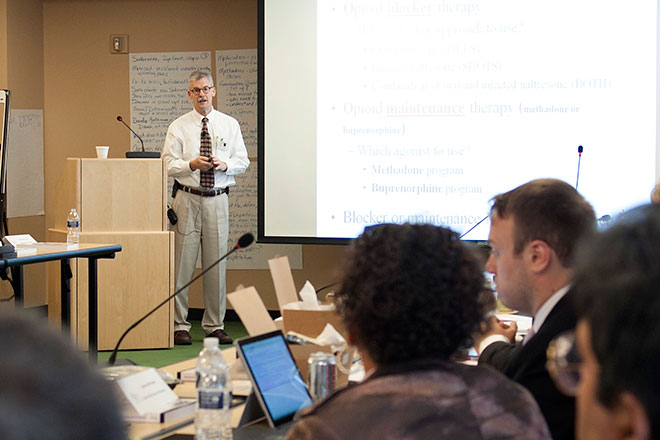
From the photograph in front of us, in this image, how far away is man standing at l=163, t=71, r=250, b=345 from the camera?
5.97m

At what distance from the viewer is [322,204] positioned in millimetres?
A: 5648

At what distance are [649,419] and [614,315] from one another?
0.26 ft

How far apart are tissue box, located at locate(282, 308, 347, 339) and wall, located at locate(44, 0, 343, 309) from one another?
4.37 m

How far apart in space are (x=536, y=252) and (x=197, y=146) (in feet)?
14.1

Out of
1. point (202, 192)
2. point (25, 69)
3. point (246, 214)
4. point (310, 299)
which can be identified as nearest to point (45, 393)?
point (310, 299)

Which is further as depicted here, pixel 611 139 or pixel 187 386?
pixel 611 139

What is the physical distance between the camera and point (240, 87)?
6.80 metres

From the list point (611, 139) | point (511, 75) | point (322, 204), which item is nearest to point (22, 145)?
point (322, 204)

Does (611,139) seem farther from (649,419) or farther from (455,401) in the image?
(649,419)

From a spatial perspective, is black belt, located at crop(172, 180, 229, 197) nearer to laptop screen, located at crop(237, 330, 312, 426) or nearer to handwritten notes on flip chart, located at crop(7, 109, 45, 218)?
handwritten notes on flip chart, located at crop(7, 109, 45, 218)

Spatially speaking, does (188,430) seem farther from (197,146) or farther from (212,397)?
(197,146)

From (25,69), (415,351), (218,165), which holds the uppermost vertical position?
(25,69)

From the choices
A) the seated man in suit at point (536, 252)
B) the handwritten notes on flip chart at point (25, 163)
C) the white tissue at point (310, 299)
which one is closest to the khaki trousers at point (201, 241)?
the handwritten notes on flip chart at point (25, 163)

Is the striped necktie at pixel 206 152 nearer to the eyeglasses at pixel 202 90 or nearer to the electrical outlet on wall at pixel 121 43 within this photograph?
the eyeglasses at pixel 202 90
